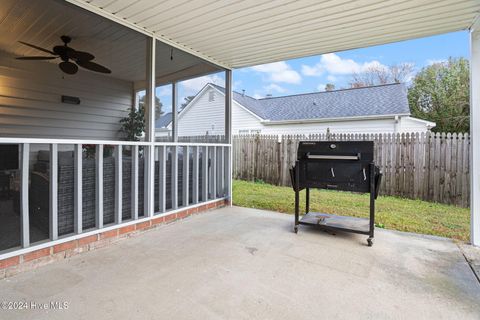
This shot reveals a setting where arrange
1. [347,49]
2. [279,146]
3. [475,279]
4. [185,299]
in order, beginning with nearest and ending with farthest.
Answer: [185,299] → [475,279] → [347,49] → [279,146]

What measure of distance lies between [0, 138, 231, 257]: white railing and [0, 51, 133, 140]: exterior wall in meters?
2.58

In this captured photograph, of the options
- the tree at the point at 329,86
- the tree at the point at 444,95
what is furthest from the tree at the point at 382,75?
the tree at the point at 329,86

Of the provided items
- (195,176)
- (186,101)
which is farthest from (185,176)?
(186,101)

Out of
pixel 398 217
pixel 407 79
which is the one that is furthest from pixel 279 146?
pixel 407 79

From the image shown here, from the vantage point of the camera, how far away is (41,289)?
1978 mm

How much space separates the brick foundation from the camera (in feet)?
7.25

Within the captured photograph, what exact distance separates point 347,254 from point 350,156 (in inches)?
43.0

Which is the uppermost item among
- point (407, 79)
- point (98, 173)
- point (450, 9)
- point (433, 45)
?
point (433, 45)

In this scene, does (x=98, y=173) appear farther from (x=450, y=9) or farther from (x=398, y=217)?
(x=398, y=217)

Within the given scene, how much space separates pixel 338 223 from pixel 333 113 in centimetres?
906

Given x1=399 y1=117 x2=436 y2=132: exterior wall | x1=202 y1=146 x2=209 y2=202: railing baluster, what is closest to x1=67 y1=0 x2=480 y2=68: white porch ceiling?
x1=202 y1=146 x2=209 y2=202: railing baluster

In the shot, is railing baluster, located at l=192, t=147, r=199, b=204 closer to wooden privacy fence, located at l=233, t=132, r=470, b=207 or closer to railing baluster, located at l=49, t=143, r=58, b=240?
railing baluster, located at l=49, t=143, r=58, b=240

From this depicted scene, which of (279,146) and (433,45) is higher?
(433,45)

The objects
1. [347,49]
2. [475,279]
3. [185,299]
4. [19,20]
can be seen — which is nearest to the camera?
[185,299]
